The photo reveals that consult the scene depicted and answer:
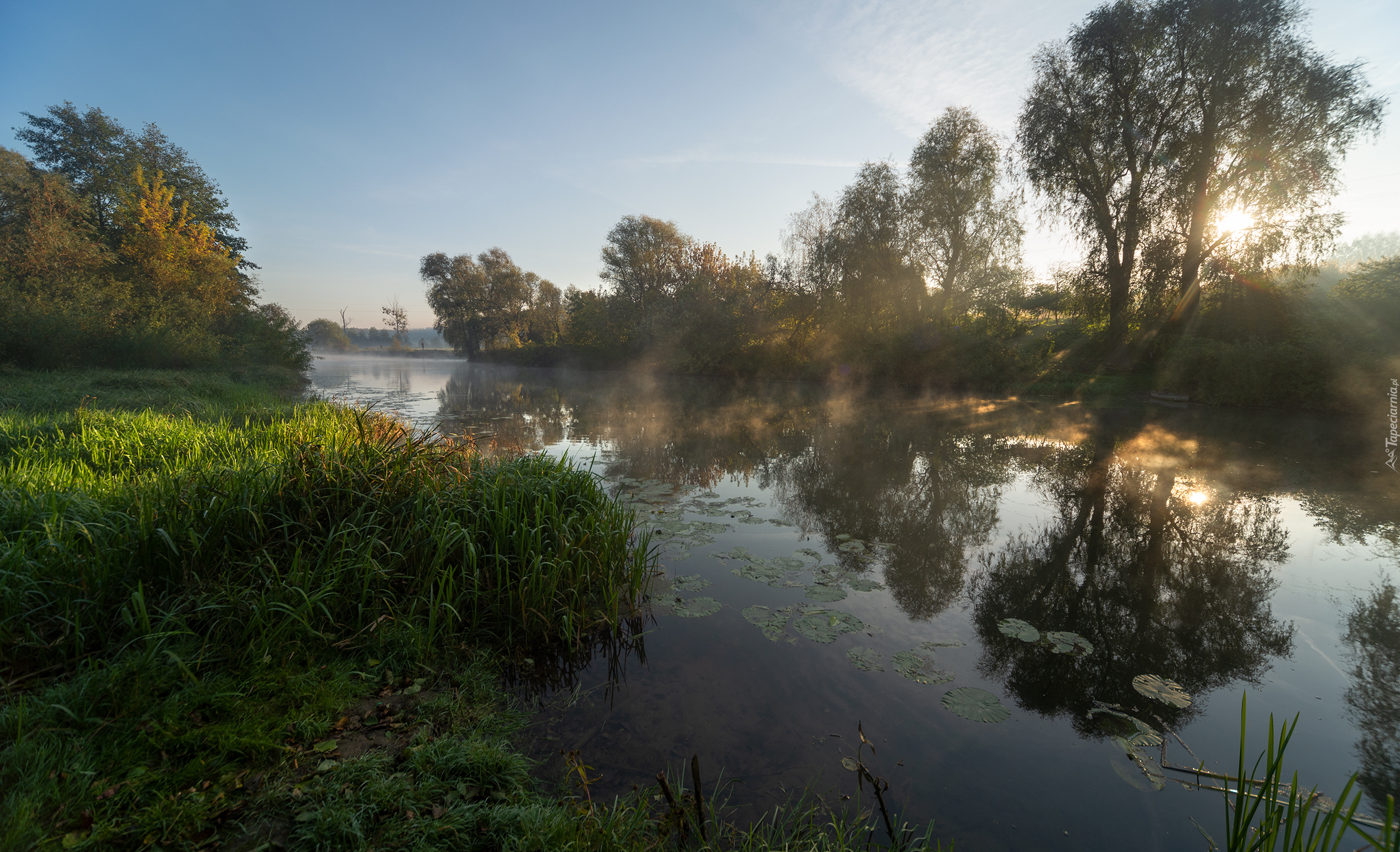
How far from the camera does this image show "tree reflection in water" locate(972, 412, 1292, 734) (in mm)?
3553

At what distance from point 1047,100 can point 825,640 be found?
24.3 meters

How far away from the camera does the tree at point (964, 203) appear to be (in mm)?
22812

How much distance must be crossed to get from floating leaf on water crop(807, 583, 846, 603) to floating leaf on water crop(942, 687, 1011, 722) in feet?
4.39

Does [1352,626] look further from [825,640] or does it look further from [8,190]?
[8,190]

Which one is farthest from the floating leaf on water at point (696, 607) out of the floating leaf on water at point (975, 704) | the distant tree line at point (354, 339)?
the distant tree line at point (354, 339)

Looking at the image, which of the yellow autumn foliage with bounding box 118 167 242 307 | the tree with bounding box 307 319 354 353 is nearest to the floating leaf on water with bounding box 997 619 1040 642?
the yellow autumn foliage with bounding box 118 167 242 307

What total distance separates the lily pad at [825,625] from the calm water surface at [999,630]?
0.04 m

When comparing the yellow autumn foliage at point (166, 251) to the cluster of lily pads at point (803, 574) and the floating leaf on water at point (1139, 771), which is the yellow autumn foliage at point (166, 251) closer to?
the cluster of lily pads at point (803, 574)

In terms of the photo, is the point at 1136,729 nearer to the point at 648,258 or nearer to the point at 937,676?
the point at 937,676

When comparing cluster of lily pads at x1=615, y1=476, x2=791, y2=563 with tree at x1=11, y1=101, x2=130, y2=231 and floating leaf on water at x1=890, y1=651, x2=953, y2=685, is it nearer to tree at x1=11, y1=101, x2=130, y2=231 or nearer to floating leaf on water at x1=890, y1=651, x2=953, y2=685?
floating leaf on water at x1=890, y1=651, x2=953, y2=685

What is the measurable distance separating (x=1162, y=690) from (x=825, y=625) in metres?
2.27

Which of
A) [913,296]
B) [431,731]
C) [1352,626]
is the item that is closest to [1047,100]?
[913,296]

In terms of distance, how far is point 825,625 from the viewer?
4.22 m

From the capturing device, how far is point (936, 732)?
119 inches
